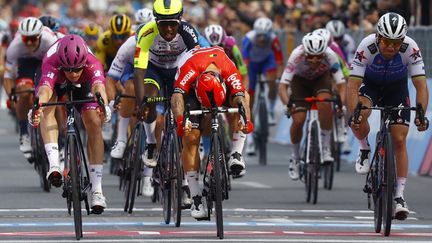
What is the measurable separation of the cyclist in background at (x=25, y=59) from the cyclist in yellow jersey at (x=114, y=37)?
105 cm

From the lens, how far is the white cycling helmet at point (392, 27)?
15.1 m

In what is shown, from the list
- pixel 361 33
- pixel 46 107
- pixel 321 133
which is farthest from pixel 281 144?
pixel 46 107

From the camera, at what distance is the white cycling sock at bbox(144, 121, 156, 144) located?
682 inches

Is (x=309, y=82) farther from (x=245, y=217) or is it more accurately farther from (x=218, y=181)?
(x=218, y=181)

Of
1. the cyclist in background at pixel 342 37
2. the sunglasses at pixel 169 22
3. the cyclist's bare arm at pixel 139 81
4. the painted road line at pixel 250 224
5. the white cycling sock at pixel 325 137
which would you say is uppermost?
the cyclist in background at pixel 342 37

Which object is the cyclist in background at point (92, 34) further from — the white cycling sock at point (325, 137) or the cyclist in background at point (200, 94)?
the cyclist in background at point (200, 94)

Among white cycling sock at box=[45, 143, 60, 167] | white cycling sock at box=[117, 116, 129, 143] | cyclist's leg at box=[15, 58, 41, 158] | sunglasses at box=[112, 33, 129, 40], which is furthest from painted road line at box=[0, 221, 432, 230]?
sunglasses at box=[112, 33, 129, 40]

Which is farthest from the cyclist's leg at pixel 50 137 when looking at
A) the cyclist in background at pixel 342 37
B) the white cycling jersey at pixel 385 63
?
the cyclist in background at pixel 342 37

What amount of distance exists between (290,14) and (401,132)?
1893 cm

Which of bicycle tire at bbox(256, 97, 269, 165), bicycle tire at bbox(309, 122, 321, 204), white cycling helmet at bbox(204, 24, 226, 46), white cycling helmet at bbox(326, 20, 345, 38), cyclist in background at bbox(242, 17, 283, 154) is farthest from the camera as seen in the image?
cyclist in background at bbox(242, 17, 283, 154)

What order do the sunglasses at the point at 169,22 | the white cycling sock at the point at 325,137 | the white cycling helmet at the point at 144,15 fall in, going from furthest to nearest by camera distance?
the white cycling helmet at the point at 144,15 → the white cycling sock at the point at 325,137 → the sunglasses at the point at 169,22

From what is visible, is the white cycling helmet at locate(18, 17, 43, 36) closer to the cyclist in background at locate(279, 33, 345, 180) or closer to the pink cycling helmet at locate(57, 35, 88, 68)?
the cyclist in background at locate(279, 33, 345, 180)

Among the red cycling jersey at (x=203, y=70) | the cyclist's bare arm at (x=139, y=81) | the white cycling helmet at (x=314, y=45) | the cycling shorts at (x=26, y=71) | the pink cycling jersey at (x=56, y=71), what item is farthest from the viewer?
the cycling shorts at (x=26, y=71)

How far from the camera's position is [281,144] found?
30.4 metres
